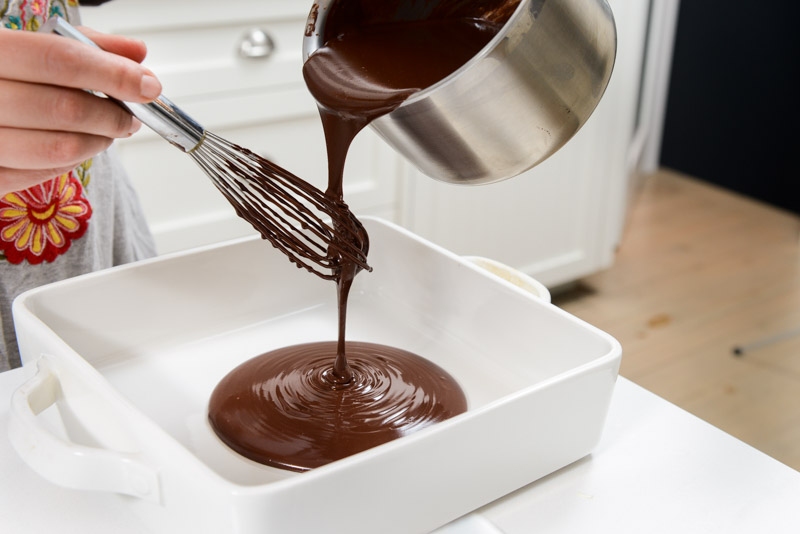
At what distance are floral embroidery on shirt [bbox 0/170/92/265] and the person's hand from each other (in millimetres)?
181

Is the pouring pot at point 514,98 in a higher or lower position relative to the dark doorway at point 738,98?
higher

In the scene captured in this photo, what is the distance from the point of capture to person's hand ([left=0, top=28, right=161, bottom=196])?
542 millimetres

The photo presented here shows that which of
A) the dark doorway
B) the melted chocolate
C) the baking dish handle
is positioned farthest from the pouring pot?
the dark doorway

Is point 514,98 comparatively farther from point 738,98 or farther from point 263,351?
point 738,98

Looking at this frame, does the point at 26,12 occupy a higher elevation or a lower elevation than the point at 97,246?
higher

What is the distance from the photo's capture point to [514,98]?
0.60 metres

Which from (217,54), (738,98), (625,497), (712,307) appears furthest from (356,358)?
(738,98)

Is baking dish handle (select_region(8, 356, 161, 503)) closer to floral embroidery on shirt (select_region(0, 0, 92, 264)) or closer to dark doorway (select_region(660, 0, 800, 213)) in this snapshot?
floral embroidery on shirt (select_region(0, 0, 92, 264))

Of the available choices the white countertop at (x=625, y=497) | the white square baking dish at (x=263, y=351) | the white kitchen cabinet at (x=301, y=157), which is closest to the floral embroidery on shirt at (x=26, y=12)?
the white square baking dish at (x=263, y=351)

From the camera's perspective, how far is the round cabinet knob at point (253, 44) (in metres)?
1.42

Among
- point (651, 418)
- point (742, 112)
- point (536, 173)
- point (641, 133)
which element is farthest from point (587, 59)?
point (742, 112)

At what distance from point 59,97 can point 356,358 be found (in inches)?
13.1

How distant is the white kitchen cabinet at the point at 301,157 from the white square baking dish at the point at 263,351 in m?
0.62

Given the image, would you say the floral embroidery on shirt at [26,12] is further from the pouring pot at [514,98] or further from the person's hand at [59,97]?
the pouring pot at [514,98]
